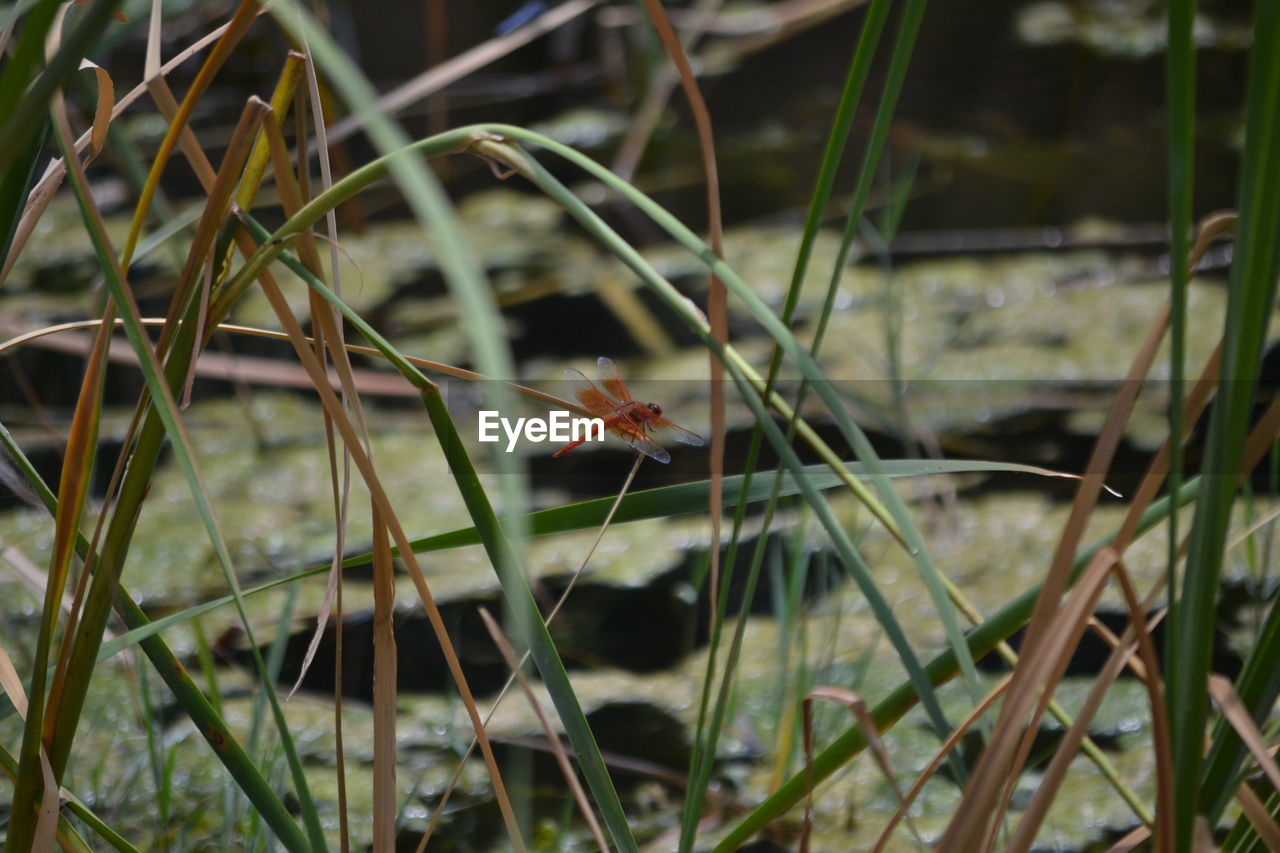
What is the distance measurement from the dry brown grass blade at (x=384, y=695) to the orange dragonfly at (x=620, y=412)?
166 millimetres

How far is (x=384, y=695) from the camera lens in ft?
1.90

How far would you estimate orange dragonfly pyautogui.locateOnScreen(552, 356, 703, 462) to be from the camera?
0.72m

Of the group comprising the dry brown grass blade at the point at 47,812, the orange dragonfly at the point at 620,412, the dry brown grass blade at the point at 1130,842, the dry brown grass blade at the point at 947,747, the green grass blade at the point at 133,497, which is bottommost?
the dry brown grass blade at the point at 1130,842

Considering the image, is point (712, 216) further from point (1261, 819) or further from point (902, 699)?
point (1261, 819)

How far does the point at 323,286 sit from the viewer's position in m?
0.48

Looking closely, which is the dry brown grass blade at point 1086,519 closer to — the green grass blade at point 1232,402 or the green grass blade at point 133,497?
the green grass blade at point 1232,402

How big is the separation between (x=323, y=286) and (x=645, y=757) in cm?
78

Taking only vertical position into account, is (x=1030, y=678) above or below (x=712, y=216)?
below

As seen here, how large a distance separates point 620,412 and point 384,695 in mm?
235

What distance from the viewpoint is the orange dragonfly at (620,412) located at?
0.72 meters

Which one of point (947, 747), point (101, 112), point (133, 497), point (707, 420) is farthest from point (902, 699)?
point (707, 420)

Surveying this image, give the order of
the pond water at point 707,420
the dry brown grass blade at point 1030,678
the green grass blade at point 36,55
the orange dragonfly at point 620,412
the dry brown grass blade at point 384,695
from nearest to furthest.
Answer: the green grass blade at point 36,55 → the dry brown grass blade at point 1030,678 → the dry brown grass blade at point 384,695 → the orange dragonfly at point 620,412 → the pond water at point 707,420

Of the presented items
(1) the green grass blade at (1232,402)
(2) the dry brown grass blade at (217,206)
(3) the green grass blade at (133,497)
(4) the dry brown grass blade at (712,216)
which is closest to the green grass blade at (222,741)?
(3) the green grass blade at (133,497)

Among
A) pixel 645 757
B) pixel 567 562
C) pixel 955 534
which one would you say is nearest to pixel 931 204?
pixel 955 534
